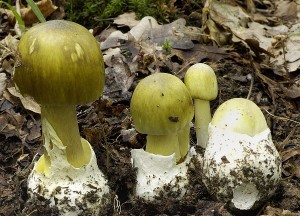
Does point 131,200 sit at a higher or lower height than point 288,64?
higher

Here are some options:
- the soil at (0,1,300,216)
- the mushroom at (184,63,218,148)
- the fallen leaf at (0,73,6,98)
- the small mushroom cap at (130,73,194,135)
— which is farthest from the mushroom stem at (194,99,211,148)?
the fallen leaf at (0,73,6,98)

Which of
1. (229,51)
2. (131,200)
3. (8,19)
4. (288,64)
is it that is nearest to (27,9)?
(8,19)

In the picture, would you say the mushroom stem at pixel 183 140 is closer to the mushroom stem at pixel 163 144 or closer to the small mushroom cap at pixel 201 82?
the mushroom stem at pixel 163 144

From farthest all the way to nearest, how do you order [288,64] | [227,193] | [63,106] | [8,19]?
[8,19]
[288,64]
[227,193]
[63,106]

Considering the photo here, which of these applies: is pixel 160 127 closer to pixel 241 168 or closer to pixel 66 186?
pixel 241 168

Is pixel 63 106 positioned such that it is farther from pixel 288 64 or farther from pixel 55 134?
pixel 288 64

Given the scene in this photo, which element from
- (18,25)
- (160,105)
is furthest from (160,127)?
(18,25)
